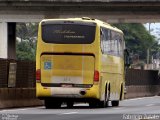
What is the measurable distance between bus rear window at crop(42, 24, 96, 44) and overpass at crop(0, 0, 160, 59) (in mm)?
30153

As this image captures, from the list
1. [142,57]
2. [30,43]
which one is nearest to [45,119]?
[30,43]

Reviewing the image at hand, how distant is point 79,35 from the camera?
30.0 metres

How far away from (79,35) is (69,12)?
32569 millimetres

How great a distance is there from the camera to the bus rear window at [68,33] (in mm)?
29969

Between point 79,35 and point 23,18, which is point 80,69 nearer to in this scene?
point 79,35

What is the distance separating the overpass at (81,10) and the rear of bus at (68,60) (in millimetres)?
30323

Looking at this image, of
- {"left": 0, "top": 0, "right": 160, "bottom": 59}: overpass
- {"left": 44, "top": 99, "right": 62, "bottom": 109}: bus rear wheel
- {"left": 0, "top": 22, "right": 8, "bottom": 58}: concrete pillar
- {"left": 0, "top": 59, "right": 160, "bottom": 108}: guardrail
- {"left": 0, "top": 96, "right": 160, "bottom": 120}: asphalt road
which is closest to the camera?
{"left": 0, "top": 96, "right": 160, "bottom": 120}: asphalt road

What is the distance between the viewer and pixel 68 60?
29.9 metres

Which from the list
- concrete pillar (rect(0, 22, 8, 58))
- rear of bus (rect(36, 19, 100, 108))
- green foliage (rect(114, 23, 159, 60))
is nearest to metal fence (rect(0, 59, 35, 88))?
rear of bus (rect(36, 19, 100, 108))

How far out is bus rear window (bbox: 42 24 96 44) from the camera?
29969 mm

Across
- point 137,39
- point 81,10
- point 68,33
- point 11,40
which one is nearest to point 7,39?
point 11,40

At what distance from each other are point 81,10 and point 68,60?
3247cm

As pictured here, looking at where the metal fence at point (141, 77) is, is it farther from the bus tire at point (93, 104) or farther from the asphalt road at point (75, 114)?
the asphalt road at point (75, 114)

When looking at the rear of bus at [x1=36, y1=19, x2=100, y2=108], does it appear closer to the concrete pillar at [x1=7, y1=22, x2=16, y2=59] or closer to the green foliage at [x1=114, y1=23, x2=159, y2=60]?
the concrete pillar at [x1=7, y1=22, x2=16, y2=59]
